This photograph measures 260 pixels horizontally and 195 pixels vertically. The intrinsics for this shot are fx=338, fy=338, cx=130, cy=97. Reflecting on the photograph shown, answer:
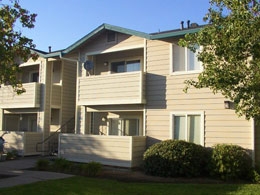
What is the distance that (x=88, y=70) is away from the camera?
18.2m

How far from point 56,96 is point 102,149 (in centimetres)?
700

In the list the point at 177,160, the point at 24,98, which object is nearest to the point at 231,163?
the point at 177,160

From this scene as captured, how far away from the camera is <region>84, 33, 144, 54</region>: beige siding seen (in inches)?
666

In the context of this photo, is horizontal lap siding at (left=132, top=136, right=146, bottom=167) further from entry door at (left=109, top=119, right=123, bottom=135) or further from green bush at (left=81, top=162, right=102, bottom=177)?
entry door at (left=109, top=119, right=123, bottom=135)

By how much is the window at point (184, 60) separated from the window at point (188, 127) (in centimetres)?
202

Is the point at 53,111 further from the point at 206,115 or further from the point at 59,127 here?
the point at 206,115

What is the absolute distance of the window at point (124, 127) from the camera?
18.7m

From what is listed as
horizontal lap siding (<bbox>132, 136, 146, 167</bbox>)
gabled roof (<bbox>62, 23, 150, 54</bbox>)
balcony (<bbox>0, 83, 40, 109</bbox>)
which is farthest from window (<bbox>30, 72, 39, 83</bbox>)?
horizontal lap siding (<bbox>132, 136, 146, 167</bbox>)

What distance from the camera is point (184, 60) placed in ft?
49.3

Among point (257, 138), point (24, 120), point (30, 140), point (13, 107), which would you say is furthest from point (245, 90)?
point (24, 120)

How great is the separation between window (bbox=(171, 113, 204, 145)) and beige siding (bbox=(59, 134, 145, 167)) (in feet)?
5.64

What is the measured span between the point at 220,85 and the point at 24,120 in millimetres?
18612

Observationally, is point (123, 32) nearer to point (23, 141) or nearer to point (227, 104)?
point (227, 104)

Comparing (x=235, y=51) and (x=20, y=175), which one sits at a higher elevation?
(x=235, y=51)
